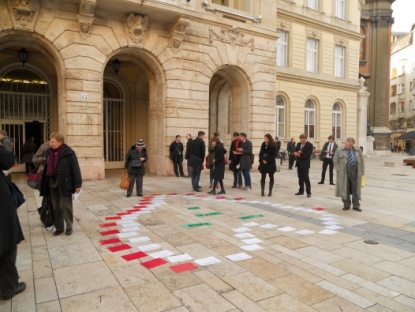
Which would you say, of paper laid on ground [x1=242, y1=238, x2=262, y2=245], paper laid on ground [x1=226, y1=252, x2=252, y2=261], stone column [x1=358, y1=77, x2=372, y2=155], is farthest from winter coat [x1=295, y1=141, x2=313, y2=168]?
stone column [x1=358, y1=77, x2=372, y2=155]

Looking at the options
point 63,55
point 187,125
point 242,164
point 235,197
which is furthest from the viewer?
point 187,125

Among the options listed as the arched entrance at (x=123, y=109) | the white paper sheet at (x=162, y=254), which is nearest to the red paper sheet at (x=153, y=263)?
the white paper sheet at (x=162, y=254)

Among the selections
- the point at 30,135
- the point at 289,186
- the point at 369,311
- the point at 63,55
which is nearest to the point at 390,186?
the point at 289,186

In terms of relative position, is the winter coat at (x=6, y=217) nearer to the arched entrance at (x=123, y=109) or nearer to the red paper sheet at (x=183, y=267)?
the red paper sheet at (x=183, y=267)

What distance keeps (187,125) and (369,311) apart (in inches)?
458

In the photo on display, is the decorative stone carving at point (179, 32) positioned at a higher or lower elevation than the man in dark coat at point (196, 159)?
higher

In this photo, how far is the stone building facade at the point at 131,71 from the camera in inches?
476

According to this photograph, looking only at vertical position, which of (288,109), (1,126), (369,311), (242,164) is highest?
(288,109)

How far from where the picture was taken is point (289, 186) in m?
12.3

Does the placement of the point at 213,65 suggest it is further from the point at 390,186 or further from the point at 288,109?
the point at 288,109

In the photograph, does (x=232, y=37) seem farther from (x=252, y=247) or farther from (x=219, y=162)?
(x=252, y=247)

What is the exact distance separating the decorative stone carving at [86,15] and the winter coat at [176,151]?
4.90 meters

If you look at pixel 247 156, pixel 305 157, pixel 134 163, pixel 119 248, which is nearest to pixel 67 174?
pixel 119 248

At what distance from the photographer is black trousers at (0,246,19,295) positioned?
3.69m
